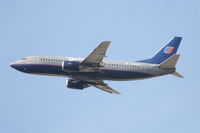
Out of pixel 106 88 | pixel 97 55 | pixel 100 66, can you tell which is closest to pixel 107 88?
pixel 106 88

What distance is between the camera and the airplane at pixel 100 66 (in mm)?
92938

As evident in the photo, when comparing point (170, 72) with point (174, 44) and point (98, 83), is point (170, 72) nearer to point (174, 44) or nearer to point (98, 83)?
point (174, 44)

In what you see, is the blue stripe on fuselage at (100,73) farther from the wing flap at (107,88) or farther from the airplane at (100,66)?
the wing flap at (107,88)

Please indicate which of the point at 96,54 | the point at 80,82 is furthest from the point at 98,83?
the point at 96,54

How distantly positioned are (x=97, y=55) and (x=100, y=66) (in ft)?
10.0

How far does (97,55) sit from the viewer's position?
91.4 meters

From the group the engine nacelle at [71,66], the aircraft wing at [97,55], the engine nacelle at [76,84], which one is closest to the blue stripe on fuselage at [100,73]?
the engine nacelle at [71,66]

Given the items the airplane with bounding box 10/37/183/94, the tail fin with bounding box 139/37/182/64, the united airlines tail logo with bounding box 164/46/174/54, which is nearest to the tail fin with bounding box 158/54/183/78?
the airplane with bounding box 10/37/183/94

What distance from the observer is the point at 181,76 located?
92.8m

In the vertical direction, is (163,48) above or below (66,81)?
above

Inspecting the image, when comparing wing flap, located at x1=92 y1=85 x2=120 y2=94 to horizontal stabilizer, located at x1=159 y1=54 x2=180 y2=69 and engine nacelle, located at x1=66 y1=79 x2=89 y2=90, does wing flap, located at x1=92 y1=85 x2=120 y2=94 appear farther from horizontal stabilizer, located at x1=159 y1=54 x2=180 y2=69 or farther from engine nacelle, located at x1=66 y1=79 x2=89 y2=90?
horizontal stabilizer, located at x1=159 y1=54 x2=180 y2=69

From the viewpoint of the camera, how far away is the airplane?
305ft

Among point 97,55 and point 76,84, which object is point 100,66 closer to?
point 97,55

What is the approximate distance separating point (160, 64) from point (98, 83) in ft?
43.8
